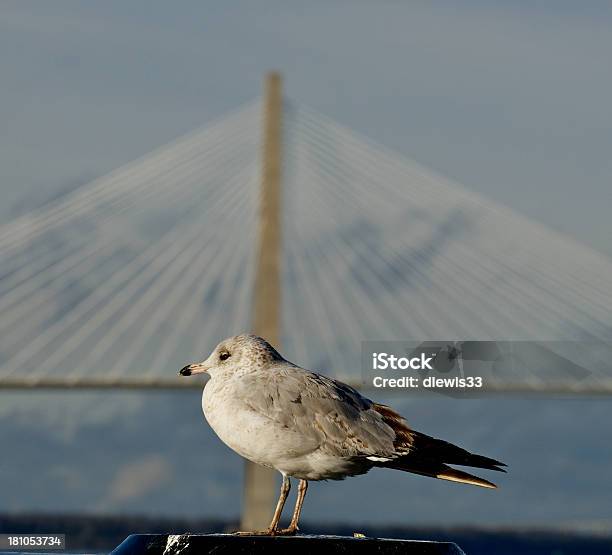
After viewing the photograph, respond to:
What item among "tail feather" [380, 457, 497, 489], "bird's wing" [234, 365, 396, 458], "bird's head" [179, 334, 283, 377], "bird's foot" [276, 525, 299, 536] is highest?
"bird's head" [179, 334, 283, 377]

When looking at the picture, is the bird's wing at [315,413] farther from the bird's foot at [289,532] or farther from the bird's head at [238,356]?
the bird's foot at [289,532]

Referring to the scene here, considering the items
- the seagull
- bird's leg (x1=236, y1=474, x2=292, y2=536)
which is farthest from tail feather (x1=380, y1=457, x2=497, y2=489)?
bird's leg (x1=236, y1=474, x2=292, y2=536)

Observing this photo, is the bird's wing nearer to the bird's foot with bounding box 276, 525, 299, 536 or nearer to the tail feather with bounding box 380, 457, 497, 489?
the tail feather with bounding box 380, 457, 497, 489

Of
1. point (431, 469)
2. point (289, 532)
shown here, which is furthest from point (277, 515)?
point (431, 469)

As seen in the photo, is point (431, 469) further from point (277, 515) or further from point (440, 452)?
point (277, 515)

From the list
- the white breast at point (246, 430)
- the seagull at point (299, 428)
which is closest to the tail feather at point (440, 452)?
the seagull at point (299, 428)

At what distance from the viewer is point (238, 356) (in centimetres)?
632

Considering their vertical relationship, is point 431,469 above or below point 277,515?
above

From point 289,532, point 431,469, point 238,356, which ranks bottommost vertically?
point 289,532

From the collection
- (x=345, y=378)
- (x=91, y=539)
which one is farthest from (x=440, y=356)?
(x=91, y=539)

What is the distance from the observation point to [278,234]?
29.8 meters

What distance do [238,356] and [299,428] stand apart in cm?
40

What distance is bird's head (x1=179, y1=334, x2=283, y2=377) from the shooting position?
630 cm

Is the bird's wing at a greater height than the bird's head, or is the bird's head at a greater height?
the bird's head
